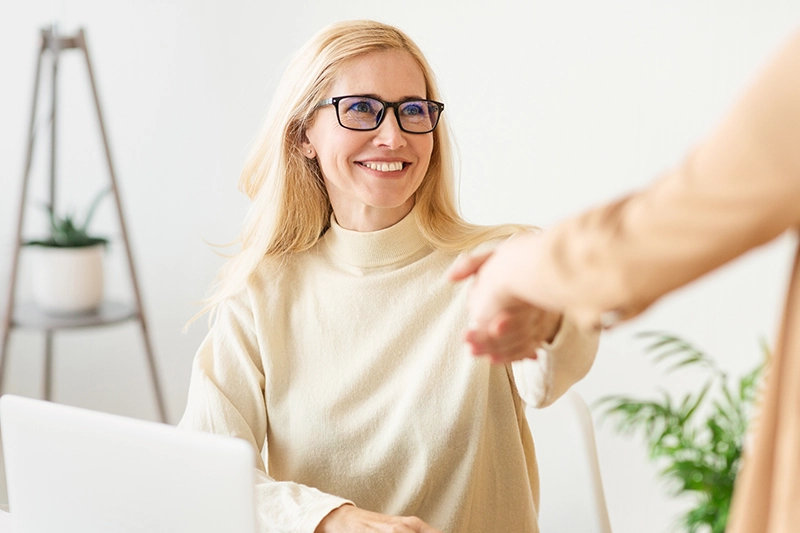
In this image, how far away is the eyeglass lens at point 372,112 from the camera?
1.49 metres

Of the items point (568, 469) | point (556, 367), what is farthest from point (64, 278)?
point (556, 367)

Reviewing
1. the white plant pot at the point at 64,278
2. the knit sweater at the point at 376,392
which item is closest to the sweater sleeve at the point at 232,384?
the knit sweater at the point at 376,392


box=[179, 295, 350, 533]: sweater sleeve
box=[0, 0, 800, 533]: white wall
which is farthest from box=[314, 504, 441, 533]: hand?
box=[0, 0, 800, 533]: white wall

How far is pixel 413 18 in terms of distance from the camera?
9.41 feet

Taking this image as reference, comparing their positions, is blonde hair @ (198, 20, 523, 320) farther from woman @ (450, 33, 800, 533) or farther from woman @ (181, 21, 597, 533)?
woman @ (450, 33, 800, 533)

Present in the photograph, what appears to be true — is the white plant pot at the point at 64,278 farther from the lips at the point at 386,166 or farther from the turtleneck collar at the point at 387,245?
the lips at the point at 386,166

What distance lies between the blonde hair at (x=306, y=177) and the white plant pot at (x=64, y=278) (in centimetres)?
110

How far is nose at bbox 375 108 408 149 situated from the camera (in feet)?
4.83

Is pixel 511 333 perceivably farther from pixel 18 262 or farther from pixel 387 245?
pixel 18 262

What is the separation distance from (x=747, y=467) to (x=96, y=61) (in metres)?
2.91

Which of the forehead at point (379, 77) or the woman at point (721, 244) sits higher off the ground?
the forehead at point (379, 77)

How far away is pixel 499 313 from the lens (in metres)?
0.65

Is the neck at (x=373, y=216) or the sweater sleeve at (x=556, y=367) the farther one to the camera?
the neck at (x=373, y=216)

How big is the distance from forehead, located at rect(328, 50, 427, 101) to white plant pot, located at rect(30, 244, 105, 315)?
4.59ft
